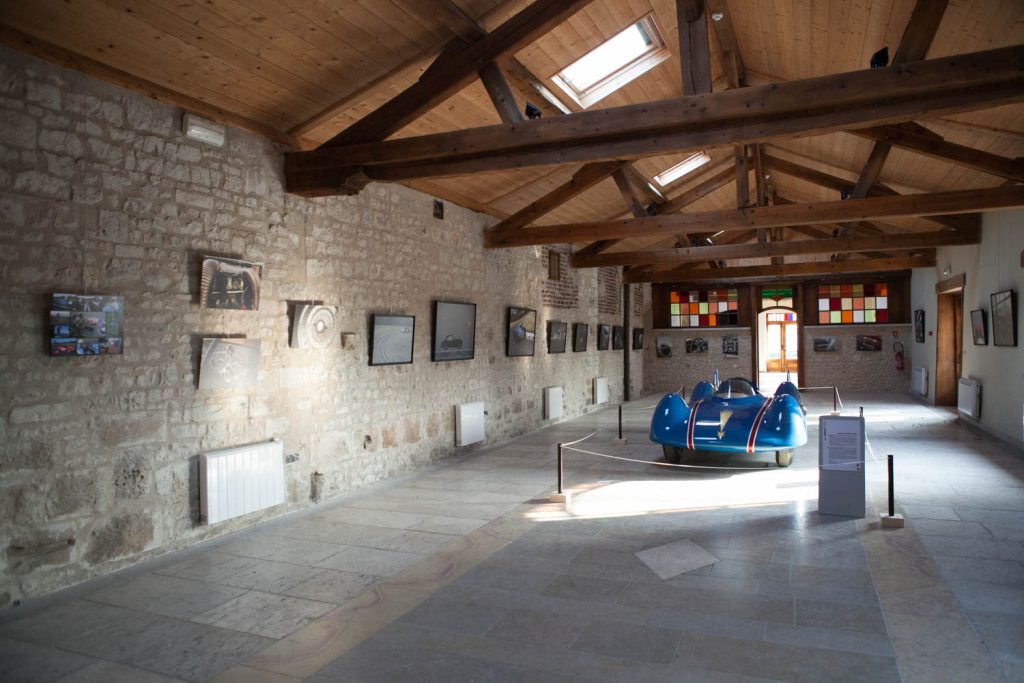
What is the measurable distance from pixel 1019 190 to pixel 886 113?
409cm

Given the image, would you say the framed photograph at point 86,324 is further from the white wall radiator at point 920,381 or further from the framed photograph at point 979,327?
the white wall radiator at point 920,381

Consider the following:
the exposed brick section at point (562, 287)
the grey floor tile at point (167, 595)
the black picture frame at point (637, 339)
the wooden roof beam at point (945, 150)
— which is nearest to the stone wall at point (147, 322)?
the grey floor tile at point (167, 595)

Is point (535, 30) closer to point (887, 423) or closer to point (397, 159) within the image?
point (397, 159)

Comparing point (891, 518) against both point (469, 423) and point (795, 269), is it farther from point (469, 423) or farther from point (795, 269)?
point (795, 269)

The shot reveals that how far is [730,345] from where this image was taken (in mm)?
18859

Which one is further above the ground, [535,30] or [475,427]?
[535,30]

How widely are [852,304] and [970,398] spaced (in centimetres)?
784

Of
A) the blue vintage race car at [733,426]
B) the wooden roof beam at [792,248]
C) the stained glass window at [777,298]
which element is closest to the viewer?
the blue vintage race car at [733,426]

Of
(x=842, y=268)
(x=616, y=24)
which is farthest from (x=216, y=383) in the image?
(x=842, y=268)

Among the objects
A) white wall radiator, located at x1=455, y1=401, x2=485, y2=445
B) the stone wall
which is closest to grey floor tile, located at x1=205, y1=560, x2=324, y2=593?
the stone wall

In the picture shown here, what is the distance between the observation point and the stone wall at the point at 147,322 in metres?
3.94

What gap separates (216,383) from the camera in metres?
5.10

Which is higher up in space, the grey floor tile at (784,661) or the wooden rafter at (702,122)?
the wooden rafter at (702,122)

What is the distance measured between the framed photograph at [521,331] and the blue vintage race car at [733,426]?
291cm
